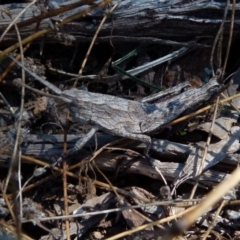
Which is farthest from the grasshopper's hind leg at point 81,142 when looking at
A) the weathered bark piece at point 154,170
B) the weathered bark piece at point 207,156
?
the weathered bark piece at point 207,156

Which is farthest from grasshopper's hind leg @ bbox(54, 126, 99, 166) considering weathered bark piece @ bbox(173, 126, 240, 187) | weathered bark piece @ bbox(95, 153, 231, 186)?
weathered bark piece @ bbox(173, 126, 240, 187)

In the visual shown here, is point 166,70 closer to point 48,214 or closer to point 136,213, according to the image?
point 136,213

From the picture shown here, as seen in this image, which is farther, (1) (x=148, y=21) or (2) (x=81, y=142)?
(1) (x=148, y=21)

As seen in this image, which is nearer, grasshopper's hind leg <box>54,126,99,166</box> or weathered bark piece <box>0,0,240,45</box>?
grasshopper's hind leg <box>54,126,99,166</box>

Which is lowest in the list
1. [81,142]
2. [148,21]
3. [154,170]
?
[154,170]

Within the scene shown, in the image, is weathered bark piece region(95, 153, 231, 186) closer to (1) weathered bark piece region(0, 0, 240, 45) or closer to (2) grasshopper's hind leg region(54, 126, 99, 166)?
(2) grasshopper's hind leg region(54, 126, 99, 166)

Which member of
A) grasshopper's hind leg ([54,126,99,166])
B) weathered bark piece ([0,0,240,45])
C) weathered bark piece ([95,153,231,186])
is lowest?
weathered bark piece ([95,153,231,186])

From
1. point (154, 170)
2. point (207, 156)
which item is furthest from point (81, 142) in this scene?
point (207, 156)

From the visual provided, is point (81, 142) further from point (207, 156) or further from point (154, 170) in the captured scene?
point (207, 156)

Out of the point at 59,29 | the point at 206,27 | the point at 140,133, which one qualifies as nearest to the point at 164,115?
the point at 140,133
